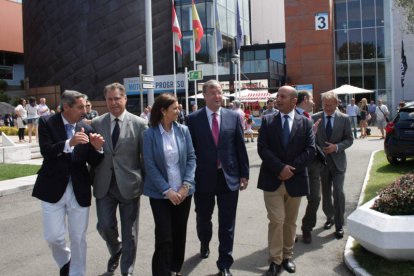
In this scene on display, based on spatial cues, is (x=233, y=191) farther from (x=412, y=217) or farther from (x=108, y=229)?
(x=412, y=217)

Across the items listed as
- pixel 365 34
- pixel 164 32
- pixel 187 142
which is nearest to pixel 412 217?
pixel 187 142

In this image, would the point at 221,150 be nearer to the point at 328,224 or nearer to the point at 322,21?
the point at 328,224

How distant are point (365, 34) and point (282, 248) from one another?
3795 cm

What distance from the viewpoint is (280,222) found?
500cm

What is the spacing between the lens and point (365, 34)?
39469 millimetres

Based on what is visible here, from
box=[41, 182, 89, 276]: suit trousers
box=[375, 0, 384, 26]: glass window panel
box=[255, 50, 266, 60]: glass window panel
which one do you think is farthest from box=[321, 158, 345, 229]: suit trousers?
box=[255, 50, 266, 60]: glass window panel

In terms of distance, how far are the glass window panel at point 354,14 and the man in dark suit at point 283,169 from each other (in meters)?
37.7

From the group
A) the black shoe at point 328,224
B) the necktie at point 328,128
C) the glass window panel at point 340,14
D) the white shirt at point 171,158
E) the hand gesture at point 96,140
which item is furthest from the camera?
the glass window panel at point 340,14

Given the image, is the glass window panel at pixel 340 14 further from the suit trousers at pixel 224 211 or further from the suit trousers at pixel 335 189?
the suit trousers at pixel 224 211

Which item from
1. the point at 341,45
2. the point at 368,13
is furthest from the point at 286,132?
the point at 368,13

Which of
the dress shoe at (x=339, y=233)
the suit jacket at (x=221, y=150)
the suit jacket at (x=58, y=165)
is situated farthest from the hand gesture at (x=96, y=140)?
the dress shoe at (x=339, y=233)

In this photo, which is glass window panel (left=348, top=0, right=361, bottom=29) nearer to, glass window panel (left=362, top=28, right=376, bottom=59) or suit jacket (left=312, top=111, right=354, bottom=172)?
glass window panel (left=362, top=28, right=376, bottom=59)

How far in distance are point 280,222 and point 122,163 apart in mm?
1789

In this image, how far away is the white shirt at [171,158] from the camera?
4.51 m
